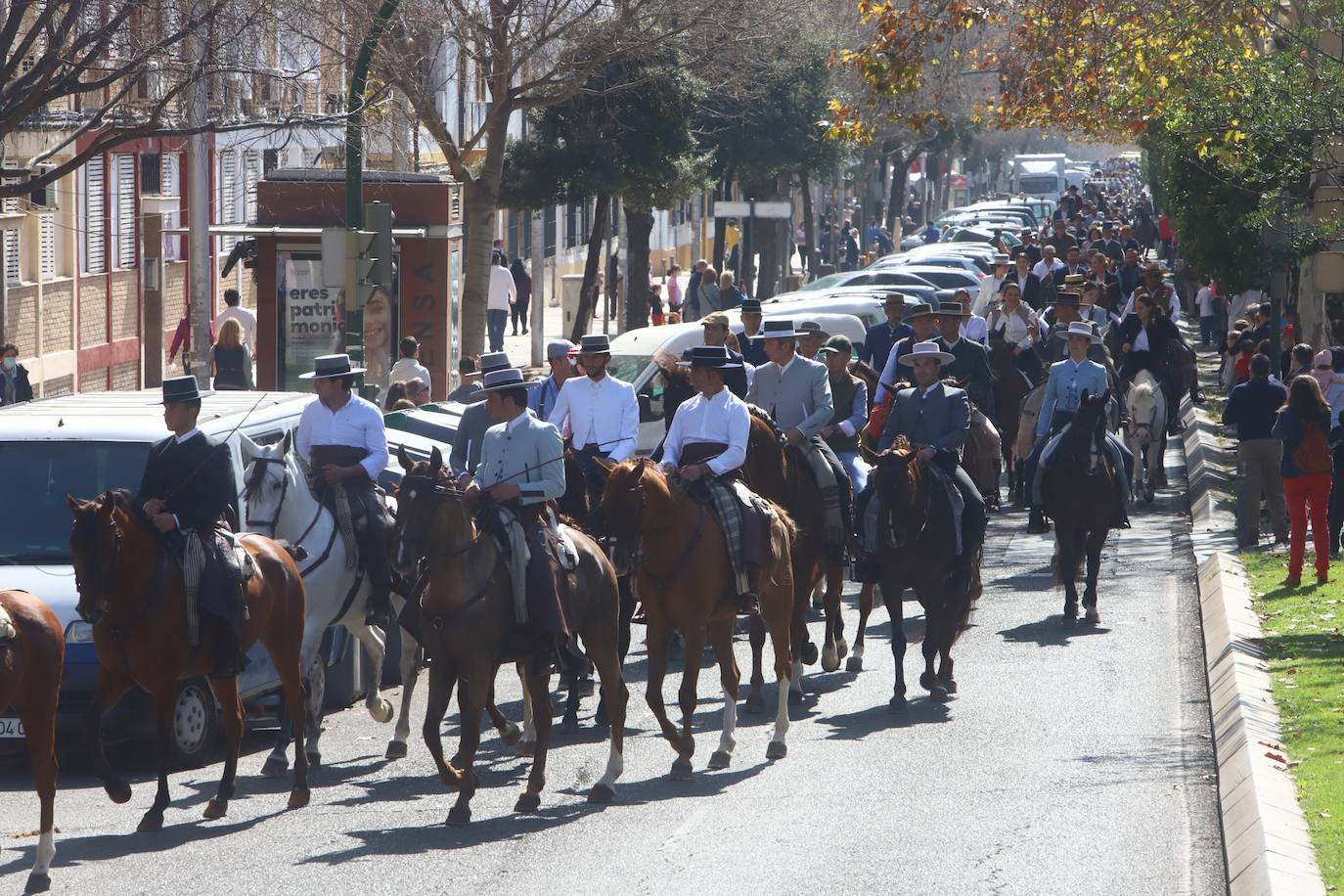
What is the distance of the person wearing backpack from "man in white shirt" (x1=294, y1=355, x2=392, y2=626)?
316 inches

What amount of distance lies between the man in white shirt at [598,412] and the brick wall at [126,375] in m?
24.0

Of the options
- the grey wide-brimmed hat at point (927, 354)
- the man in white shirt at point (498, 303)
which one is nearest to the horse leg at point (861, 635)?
the grey wide-brimmed hat at point (927, 354)

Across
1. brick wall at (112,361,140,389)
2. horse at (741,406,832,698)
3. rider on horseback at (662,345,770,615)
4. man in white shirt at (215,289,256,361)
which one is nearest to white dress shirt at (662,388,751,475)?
rider on horseback at (662,345,770,615)

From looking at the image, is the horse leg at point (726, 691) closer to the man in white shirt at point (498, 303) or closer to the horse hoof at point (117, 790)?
the horse hoof at point (117, 790)

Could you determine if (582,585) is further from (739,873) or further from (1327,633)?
(1327,633)

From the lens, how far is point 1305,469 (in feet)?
55.2

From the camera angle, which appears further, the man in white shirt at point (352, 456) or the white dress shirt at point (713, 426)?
the man in white shirt at point (352, 456)

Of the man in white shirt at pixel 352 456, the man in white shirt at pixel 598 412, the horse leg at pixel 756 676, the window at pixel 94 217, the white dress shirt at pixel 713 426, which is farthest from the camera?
the window at pixel 94 217

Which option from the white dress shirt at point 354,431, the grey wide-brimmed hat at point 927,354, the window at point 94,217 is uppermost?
the window at point 94,217

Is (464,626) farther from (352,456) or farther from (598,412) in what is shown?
(598,412)

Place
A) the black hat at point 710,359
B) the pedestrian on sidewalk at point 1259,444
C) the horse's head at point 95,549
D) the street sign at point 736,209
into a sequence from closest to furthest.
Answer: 1. the horse's head at point 95,549
2. the black hat at point 710,359
3. the pedestrian on sidewalk at point 1259,444
4. the street sign at point 736,209

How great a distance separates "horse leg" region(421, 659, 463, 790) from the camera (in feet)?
33.1

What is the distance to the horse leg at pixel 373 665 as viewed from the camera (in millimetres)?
12367

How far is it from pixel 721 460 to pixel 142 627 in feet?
11.1
